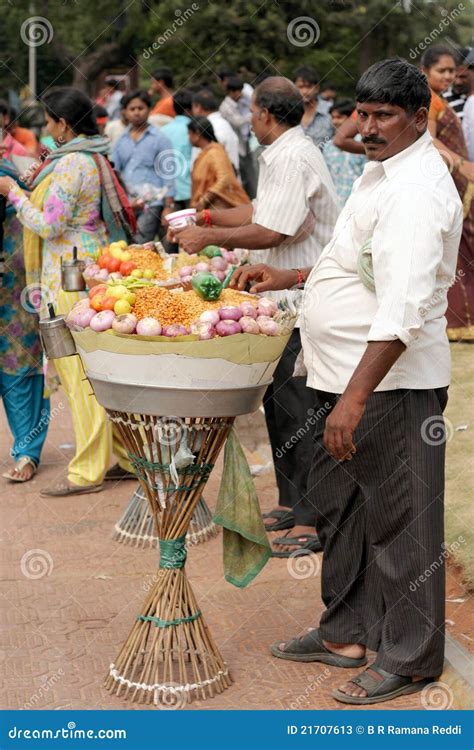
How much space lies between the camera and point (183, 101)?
12453 millimetres

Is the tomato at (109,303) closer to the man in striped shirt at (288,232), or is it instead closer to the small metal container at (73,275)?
the man in striped shirt at (288,232)

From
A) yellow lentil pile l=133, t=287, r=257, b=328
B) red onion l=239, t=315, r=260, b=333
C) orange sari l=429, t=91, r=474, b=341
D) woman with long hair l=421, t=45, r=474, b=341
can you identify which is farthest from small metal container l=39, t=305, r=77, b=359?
orange sari l=429, t=91, r=474, b=341

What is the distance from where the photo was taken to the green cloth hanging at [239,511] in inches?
151

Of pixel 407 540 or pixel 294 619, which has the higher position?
pixel 407 540

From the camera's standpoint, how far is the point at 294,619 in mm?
4586

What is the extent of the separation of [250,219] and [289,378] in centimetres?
96

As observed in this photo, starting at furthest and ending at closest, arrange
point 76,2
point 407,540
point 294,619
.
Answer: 1. point 76,2
2. point 294,619
3. point 407,540

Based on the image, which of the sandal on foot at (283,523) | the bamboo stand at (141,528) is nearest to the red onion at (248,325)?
the bamboo stand at (141,528)

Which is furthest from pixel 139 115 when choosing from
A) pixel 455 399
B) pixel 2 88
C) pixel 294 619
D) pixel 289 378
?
pixel 2 88

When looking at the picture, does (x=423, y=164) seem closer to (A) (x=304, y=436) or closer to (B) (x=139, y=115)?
(A) (x=304, y=436)

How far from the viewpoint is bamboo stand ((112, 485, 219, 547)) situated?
5.53 meters

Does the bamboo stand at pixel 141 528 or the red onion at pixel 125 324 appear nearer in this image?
the red onion at pixel 125 324

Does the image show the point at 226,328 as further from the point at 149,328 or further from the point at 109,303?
the point at 109,303

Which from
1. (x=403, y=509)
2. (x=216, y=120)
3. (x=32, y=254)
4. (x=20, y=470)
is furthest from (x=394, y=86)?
(x=216, y=120)
